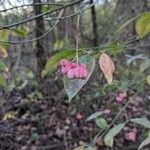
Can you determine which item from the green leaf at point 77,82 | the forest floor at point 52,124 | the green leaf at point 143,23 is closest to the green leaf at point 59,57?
the green leaf at point 77,82

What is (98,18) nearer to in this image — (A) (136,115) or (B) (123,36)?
(B) (123,36)

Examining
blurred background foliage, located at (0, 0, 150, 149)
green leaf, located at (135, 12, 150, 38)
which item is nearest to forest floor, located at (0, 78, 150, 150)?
blurred background foliage, located at (0, 0, 150, 149)

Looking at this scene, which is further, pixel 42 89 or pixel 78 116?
pixel 42 89

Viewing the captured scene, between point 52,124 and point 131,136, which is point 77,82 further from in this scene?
point 52,124

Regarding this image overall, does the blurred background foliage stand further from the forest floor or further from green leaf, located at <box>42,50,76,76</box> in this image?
green leaf, located at <box>42,50,76,76</box>

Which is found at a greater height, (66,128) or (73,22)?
(73,22)

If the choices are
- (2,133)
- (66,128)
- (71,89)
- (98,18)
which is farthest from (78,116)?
(71,89)

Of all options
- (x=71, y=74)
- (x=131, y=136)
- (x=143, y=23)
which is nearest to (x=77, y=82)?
(x=71, y=74)

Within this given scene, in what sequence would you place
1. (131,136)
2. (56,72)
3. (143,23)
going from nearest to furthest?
1. (143,23)
2. (131,136)
3. (56,72)

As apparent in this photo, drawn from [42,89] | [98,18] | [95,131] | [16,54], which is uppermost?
[98,18]

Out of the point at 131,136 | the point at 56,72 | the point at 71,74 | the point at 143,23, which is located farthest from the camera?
the point at 56,72

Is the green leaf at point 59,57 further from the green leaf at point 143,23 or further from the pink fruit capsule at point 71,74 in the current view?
the green leaf at point 143,23
